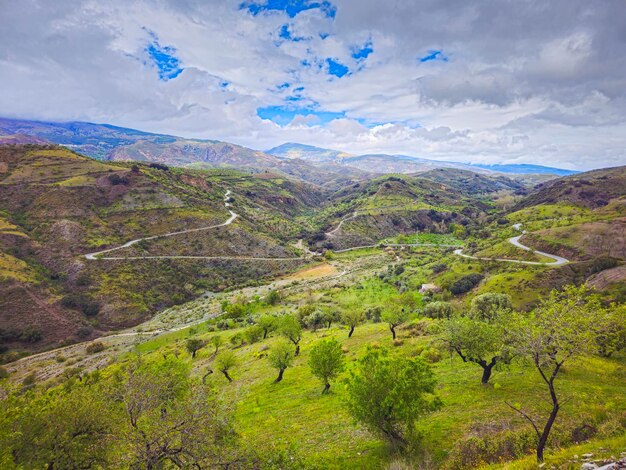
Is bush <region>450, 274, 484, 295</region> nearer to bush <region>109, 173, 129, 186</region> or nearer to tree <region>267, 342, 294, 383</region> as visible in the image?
tree <region>267, 342, 294, 383</region>

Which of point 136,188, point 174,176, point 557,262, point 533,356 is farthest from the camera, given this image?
point 174,176

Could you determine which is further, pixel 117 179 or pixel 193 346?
pixel 117 179

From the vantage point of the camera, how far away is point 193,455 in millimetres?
12891

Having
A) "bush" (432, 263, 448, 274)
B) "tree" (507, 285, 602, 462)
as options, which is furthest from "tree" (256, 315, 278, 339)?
"bush" (432, 263, 448, 274)

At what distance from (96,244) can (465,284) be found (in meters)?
127

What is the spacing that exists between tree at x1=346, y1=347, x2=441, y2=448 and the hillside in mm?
89051

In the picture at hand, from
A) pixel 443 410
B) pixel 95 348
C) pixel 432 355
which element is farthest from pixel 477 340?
pixel 95 348

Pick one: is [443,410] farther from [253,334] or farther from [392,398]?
[253,334]

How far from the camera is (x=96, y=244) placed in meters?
109

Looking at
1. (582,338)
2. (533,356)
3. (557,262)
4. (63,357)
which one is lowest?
(63,357)

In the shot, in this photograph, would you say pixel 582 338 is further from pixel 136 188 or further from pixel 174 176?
pixel 174 176

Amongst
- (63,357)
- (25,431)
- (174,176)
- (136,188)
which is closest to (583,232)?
(25,431)

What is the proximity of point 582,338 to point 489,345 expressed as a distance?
11341 mm

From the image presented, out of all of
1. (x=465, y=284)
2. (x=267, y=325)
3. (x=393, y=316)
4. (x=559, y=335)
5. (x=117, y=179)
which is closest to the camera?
(x=559, y=335)
